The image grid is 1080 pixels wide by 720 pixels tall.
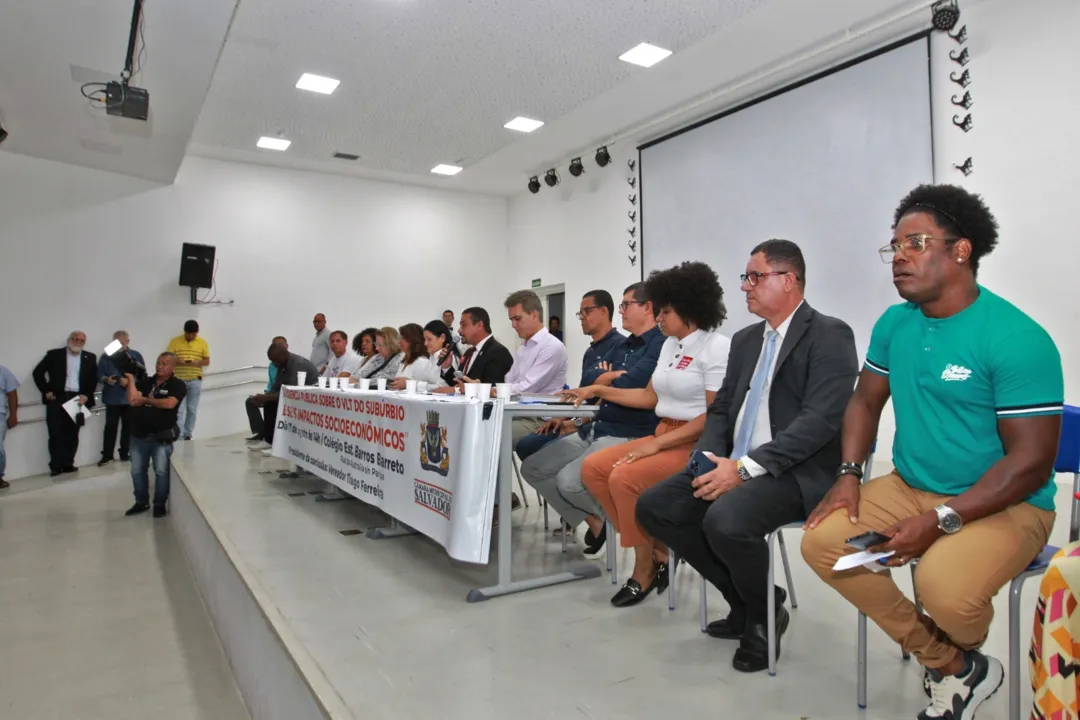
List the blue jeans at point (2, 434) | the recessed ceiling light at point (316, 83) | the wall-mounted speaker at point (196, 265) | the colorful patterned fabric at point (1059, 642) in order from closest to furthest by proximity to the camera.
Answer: the colorful patterned fabric at point (1059, 642) < the recessed ceiling light at point (316, 83) < the blue jeans at point (2, 434) < the wall-mounted speaker at point (196, 265)

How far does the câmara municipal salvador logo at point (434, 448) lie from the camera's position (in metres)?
2.26

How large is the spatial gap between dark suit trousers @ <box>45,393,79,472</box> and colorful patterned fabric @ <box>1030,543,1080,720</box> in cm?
752

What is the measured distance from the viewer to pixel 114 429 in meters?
6.67

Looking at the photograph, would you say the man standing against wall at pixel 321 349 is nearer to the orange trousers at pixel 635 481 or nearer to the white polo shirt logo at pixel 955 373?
the orange trousers at pixel 635 481

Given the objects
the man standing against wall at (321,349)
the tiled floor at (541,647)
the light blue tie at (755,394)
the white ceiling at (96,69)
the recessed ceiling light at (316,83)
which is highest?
the recessed ceiling light at (316,83)

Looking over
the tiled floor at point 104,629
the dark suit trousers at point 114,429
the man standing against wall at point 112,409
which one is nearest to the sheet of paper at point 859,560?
the tiled floor at point 104,629

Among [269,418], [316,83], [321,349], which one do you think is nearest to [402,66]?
[316,83]

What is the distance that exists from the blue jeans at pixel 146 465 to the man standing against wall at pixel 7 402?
221cm

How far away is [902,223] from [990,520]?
2.11ft

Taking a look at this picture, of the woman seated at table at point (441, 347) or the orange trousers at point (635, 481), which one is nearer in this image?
the orange trousers at point (635, 481)

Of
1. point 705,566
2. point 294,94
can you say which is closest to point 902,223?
point 705,566

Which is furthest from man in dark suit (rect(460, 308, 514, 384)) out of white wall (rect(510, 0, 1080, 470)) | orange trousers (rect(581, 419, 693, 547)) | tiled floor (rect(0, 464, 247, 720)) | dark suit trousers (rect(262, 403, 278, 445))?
dark suit trousers (rect(262, 403, 278, 445))

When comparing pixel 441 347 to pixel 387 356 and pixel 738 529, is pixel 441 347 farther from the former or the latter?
pixel 738 529

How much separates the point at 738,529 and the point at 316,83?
5349mm
